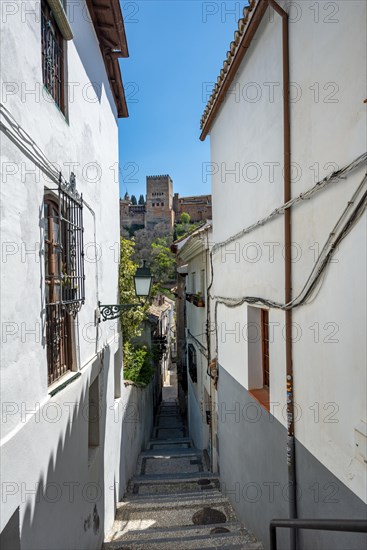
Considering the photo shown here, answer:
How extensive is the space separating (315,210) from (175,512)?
593cm

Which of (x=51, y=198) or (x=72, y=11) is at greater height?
(x=72, y=11)

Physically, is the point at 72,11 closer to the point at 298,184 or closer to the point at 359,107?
the point at 298,184

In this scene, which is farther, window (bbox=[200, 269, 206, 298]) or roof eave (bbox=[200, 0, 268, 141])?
window (bbox=[200, 269, 206, 298])

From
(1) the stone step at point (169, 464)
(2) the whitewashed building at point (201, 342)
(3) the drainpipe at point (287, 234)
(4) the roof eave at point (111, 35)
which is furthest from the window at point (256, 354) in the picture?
(1) the stone step at point (169, 464)

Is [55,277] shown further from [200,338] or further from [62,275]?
[200,338]

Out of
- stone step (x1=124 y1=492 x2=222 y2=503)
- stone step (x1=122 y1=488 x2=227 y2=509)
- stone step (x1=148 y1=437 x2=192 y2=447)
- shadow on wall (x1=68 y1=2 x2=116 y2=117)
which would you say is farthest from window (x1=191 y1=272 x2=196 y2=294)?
shadow on wall (x1=68 y1=2 x2=116 y2=117)

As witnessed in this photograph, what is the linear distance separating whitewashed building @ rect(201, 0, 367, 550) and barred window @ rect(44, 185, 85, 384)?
245cm

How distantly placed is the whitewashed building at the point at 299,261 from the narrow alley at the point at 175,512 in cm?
48

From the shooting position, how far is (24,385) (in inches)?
116

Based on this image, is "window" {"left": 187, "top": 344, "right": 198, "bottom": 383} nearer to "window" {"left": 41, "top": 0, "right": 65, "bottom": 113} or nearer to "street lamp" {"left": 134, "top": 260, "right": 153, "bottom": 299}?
"street lamp" {"left": 134, "top": 260, "right": 153, "bottom": 299}

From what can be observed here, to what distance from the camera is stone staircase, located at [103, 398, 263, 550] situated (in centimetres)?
524

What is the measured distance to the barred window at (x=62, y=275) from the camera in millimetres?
3793

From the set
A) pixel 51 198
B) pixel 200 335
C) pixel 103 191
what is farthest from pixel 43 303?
pixel 200 335

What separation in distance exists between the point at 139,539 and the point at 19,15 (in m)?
6.78
